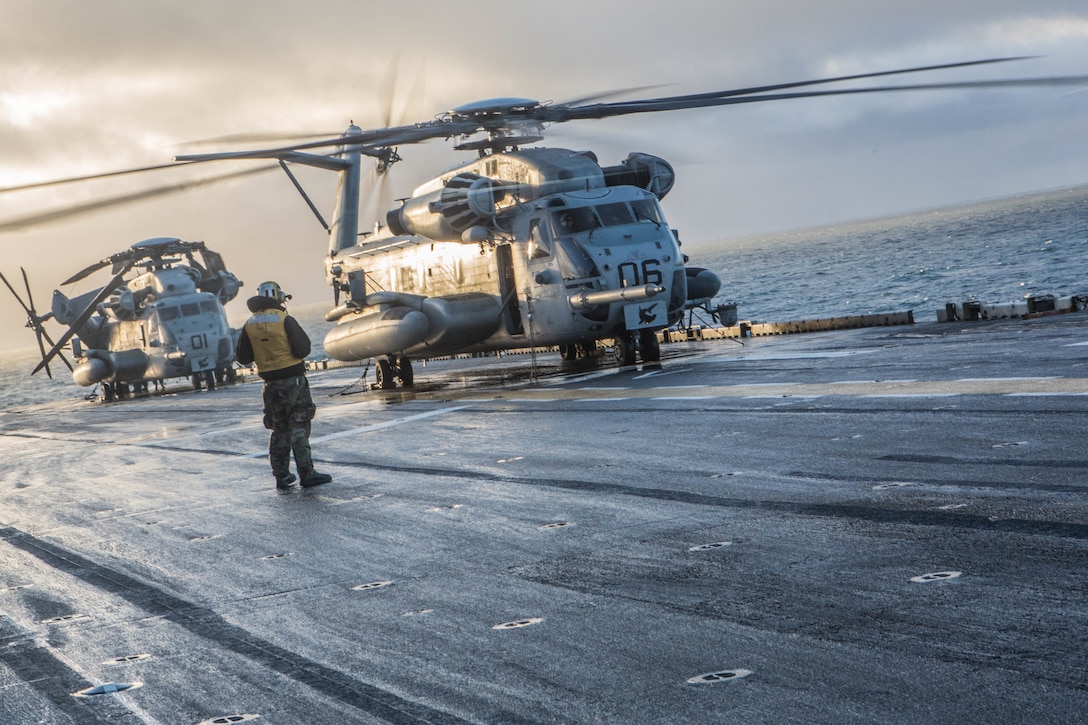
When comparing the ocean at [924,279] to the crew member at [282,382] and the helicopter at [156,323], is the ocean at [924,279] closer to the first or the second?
the helicopter at [156,323]

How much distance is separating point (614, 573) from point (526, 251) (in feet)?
52.1

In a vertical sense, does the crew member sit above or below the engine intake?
below

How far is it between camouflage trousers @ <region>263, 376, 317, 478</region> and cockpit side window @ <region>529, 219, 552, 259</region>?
9798 mm

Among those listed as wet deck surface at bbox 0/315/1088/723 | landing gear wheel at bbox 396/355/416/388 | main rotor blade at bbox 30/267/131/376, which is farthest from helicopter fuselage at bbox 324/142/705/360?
main rotor blade at bbox 30/267/131/376

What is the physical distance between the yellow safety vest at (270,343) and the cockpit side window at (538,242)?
9.67 metres

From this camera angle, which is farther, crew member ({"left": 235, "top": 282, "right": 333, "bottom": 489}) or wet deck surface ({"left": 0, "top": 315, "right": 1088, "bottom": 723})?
crew member ({"left": 235, "top": 282, "right": 333, "bottom": 489})

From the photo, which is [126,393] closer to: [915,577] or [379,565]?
[379,565]

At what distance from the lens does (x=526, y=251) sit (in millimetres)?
22062

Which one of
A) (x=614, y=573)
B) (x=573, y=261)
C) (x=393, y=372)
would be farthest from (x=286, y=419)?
(x=393, y=372)

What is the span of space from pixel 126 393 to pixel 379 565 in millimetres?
43962

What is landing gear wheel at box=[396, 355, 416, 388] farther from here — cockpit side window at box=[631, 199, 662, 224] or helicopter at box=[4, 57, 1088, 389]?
cockpit side window at box=[631, 199, 662, 224]

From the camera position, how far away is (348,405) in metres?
22.9

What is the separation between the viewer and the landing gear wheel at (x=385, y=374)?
2597cm

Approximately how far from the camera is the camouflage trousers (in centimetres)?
1223
